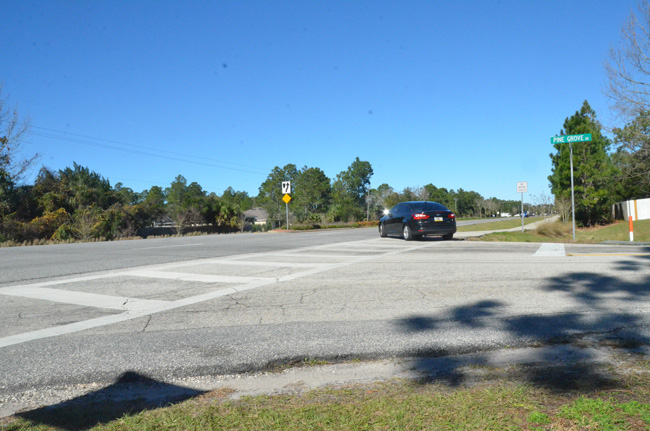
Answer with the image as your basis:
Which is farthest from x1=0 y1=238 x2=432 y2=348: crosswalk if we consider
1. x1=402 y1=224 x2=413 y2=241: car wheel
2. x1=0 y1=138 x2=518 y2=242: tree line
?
x1=0 y1=138 x2=518 y2=242: tree line

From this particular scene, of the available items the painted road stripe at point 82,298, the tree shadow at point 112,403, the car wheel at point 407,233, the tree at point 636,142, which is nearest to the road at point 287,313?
the painted road stripe at point 82,298

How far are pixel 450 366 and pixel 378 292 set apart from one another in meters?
2.73

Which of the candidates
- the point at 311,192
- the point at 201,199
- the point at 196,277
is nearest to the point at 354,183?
the point at 311,192

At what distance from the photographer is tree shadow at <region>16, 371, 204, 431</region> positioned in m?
2.92

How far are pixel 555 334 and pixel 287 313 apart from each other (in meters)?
2.83

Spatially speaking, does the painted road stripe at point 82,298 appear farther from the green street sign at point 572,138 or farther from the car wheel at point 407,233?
the green street sign at point 572,138

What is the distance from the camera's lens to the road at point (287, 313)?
3977 mm

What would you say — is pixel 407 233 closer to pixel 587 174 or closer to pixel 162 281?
pixel 162 281

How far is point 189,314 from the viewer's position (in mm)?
5438

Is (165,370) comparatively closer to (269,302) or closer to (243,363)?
(243,363)

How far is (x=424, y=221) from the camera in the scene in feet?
52.0

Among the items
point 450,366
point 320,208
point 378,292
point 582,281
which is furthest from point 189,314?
point 320,208

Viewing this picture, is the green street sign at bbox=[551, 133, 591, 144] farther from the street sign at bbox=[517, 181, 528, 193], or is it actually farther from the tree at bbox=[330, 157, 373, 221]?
the tree at bbox=[330, 157, 373, 221]

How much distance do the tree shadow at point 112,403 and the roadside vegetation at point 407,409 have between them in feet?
0.04
